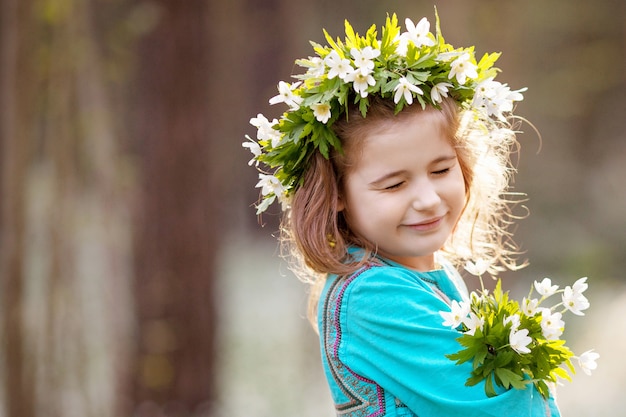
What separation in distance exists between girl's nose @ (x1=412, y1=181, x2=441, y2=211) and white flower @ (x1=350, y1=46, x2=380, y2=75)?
312 mm

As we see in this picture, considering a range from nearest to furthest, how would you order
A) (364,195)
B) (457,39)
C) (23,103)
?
(364,195) < (23,103) < (457,39)

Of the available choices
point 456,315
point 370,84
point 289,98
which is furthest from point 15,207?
point 456,315

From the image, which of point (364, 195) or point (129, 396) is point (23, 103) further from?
point (364, 195)

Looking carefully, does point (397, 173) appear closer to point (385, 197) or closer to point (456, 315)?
point (385, 197)

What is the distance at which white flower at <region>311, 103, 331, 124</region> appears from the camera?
7.32ft

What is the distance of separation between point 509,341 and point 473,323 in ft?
0.30

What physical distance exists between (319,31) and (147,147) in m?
8.78

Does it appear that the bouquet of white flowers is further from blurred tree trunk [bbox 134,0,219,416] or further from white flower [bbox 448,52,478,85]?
blurred tree trunk [bbox 134,0,219,416]

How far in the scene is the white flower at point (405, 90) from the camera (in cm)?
216

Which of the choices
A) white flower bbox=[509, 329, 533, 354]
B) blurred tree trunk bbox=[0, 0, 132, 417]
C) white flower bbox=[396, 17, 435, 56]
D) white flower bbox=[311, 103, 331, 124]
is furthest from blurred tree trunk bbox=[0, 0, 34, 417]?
white flower bbox=[509, 329, 533, 354]

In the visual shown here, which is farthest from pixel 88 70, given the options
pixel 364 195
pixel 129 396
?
pixel 364 195

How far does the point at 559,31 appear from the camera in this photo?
1246cm

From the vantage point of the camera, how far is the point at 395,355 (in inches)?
82.0

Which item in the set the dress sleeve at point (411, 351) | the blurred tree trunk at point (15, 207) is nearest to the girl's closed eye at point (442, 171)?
the dress sleeve at point (411, 351)
